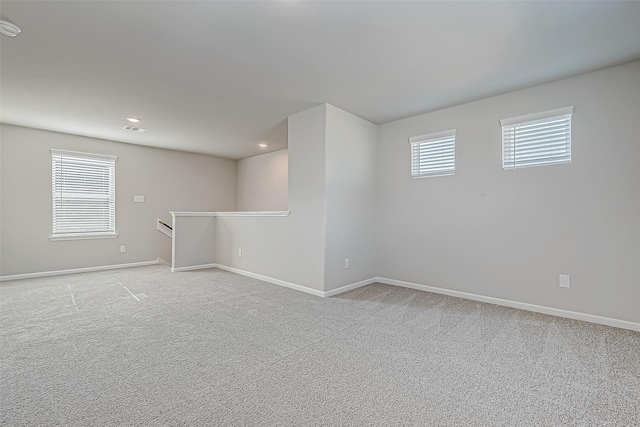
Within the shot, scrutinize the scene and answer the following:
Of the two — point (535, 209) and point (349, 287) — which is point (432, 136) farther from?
point (349, 287)

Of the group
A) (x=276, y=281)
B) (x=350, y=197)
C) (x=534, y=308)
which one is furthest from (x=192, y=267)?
(x=534, y=308)

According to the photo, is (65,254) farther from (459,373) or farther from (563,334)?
(563,334)

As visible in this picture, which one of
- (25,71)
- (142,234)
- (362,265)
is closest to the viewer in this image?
(25,71)

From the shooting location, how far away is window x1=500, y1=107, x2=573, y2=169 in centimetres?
309

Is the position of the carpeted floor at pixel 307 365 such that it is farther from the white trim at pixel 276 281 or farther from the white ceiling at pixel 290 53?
the white ceiling at pixel 290 53

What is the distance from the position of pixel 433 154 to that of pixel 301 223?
6.75 ft

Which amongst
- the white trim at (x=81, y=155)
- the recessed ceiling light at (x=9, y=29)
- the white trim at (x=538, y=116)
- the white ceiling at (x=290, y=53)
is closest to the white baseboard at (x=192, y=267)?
the white trim at (x=81, y=155)

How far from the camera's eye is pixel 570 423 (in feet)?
4.98

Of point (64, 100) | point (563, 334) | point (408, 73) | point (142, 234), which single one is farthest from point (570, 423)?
point (142, 234)

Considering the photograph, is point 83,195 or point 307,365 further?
point 83,195

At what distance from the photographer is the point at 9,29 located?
224 centimetres

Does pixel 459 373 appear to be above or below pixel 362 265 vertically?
below

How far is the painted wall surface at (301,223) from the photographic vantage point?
3.88m

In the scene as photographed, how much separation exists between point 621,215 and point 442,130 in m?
2.03
